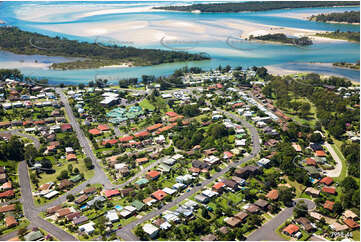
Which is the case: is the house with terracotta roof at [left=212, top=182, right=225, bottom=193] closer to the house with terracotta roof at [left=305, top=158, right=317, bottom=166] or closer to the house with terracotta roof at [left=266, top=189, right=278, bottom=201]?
the house with terracotta roof at [left=266, top=189, right=278, bottom=201]

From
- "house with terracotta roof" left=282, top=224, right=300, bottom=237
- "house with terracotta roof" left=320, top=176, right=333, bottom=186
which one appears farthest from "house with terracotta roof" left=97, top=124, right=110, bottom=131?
"house with terracotta roof" left=282, top=224, right=300, bottom=237

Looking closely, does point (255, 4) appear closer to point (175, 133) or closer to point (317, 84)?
point (317, 84)

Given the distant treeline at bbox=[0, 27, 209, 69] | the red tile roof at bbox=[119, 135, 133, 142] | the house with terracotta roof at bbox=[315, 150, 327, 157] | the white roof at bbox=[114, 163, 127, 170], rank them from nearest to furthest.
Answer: the white roof at bbox=[114, 163, 127, 170], the house with terracotta roof at bbox=[315, 150, 327, 157], the red tile roof at bbox=[119, 135, 133, 142], the distant treeline at bbox=[0, 27, 209, 69]

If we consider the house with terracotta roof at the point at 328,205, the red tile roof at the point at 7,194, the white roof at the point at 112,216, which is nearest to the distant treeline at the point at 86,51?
the red tile roof at the point at 7,194

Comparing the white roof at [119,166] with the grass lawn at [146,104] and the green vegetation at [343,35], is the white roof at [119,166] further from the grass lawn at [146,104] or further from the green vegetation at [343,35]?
the green vegetation at [343,35]

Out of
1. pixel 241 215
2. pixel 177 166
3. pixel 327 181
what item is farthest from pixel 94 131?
pixel 327 181
